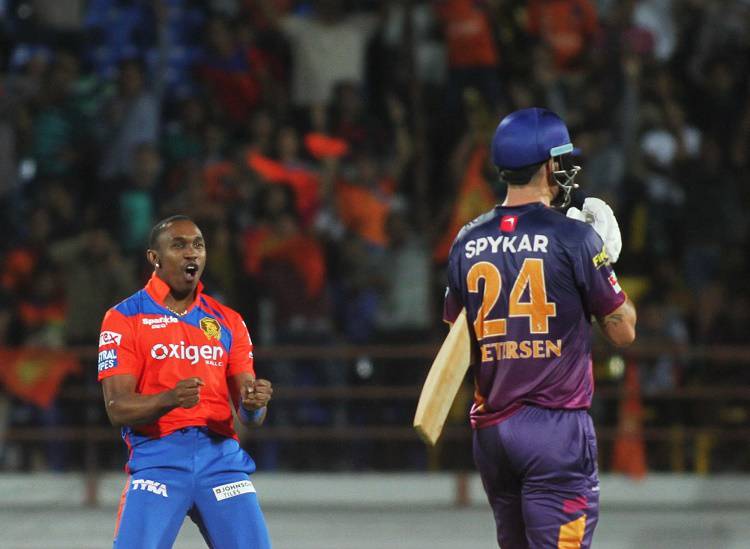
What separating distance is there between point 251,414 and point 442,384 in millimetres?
957

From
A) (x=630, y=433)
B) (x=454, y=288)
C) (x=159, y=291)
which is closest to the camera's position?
(x=454, y=288)

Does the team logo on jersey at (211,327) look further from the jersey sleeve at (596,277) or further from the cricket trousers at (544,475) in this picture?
the jersey sleeve at (596,277)

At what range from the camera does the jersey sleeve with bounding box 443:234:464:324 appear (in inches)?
202

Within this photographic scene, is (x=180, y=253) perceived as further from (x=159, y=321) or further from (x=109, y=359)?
(x=109, y=359)

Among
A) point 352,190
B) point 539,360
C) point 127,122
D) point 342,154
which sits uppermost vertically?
point 127,122

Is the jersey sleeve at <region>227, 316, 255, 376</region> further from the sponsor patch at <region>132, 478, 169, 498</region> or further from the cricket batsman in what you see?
the cricket batsman

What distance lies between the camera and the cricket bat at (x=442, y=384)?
194 inches

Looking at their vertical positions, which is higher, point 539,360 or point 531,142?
point 531,142

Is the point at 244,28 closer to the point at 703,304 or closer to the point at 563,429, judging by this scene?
the point at 703,304

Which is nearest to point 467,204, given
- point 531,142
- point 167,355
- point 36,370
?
point 36,370

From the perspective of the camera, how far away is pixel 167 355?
18.3 ft

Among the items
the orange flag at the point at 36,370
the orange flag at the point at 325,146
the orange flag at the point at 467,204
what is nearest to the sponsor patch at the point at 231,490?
the orange flag at the point at 36,370

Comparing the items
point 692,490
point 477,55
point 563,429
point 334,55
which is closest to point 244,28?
point 334,55

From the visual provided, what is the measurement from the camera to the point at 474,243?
5.07 m
